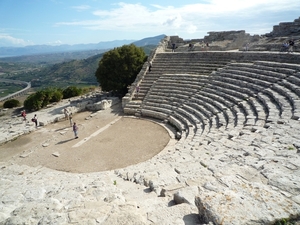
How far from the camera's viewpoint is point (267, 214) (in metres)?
3.35

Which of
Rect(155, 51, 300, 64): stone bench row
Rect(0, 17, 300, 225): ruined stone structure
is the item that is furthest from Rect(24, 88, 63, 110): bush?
Rect(155, 51, 300, 64): stone bench row

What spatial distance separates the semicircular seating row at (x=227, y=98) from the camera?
34.4 ft

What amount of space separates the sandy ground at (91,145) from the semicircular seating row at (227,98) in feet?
6.17

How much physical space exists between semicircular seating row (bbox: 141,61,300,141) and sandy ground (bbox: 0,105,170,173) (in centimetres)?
188

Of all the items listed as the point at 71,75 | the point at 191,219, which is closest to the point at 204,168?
the point at 191,219

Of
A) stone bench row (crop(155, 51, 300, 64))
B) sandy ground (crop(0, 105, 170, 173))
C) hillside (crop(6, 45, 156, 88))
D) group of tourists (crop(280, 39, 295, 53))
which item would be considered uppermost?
group of tourists (crop(280, 39, 295, 53))

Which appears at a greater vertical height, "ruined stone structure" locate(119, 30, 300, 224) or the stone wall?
the stone wall

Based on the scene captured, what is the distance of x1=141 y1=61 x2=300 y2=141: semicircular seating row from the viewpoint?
34.4 feet

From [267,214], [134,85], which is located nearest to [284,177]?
[267,214]

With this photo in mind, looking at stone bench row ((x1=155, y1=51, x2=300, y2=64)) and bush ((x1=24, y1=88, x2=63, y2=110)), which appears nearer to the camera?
stone bench row ((x1=155, y1=51, x2=300, y2=64))

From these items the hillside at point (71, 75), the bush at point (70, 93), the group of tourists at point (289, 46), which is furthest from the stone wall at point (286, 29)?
the hillside at point (71, 75)

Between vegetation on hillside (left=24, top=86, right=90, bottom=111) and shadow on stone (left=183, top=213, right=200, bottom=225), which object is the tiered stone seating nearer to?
shadow on stone (left=183, top=213, right=200, bottom=225)

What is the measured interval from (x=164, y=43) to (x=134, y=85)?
10343mm

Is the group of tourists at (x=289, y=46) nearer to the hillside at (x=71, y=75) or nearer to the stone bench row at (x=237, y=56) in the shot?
the stone bench row at (x=237, y=56)
